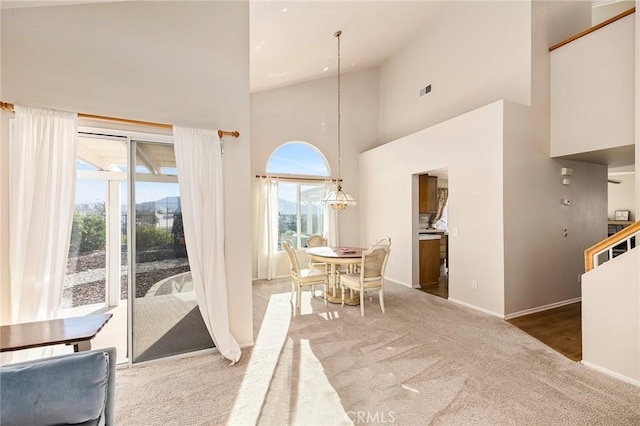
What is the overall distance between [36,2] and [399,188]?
5241 mm

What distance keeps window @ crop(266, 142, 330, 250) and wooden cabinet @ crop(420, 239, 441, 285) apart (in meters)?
2.30

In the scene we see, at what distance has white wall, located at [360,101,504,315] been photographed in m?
3.85

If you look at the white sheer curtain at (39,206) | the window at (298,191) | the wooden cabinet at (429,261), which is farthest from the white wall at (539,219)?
the white sheer curtain at (39,206)

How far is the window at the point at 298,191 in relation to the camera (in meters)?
6.20

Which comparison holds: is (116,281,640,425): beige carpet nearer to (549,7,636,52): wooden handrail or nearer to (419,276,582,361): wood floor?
(419,276,582,361): wood floor

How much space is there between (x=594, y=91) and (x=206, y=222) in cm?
510

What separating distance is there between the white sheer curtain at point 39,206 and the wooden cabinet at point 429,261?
5.24m

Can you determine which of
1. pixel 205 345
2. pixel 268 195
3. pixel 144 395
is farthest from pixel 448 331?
pixel 268 195

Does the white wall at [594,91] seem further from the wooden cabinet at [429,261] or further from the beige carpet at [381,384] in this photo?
the beige carpet at [381,384]

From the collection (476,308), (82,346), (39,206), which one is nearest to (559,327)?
(476,308)

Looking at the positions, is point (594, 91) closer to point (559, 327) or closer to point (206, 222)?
point (559, 327)

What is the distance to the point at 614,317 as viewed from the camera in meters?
2.44

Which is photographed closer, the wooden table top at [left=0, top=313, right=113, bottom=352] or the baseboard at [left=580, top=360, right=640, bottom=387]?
the wooden table top at [left=0, top=313, right=113, bottom=352]

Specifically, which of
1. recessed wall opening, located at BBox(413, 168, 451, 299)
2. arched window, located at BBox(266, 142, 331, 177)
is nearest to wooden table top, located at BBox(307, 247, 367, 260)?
recessed wall opening, located at BBox(413, 168, 451, 299)
